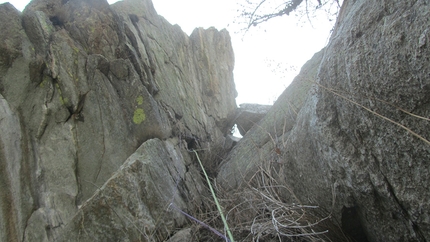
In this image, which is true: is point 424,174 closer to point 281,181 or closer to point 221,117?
point 281,181

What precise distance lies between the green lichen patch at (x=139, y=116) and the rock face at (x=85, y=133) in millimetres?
14

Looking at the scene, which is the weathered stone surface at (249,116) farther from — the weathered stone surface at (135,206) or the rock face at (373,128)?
the rock face at (373,128)

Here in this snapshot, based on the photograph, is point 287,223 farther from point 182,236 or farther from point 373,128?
point 182,236

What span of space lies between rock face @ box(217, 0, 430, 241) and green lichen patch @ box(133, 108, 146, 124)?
7.39ft

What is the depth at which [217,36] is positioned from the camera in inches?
351

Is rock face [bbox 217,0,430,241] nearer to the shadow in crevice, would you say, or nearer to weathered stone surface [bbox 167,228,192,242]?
the shadow in crevice

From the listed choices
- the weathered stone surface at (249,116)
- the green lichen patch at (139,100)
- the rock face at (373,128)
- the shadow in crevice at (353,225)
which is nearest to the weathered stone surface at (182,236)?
the rock face at (373,128)

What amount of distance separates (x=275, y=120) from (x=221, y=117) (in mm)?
2464

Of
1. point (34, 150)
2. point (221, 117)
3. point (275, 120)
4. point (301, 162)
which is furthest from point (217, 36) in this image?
point (301, 162)

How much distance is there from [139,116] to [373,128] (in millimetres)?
3002

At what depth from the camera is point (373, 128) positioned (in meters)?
1.91

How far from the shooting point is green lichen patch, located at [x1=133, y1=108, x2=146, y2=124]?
4.11 metres

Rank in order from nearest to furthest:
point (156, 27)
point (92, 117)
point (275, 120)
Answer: point (92, 117)
point (275, 120)
point (156, 27)

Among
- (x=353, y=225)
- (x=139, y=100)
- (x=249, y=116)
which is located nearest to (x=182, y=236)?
(x=353, y=225)
